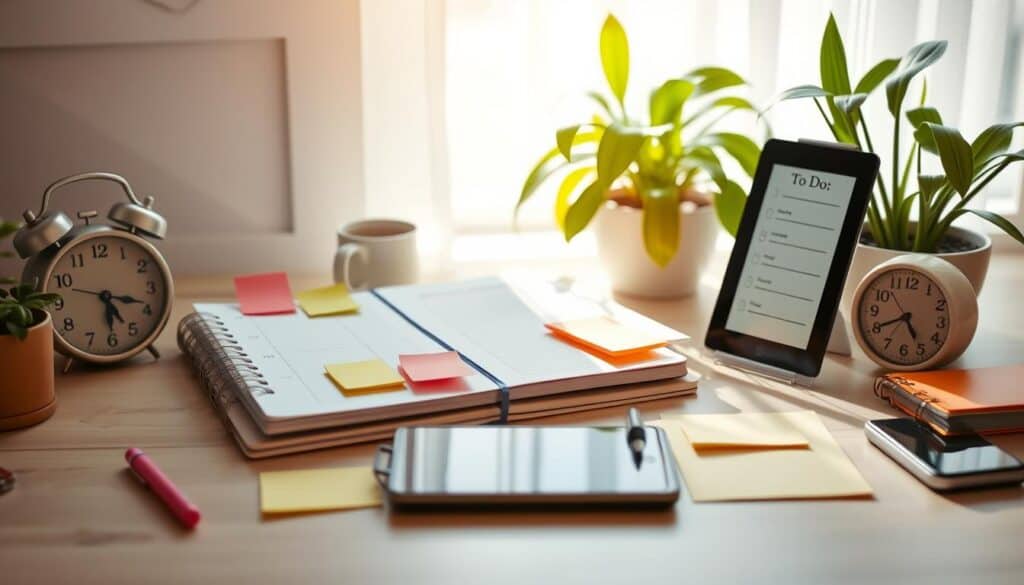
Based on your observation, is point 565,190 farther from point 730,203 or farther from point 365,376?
point 365,376

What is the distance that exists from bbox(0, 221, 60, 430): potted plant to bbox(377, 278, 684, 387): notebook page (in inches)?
14.6

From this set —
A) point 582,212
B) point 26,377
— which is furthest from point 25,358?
point 582,212

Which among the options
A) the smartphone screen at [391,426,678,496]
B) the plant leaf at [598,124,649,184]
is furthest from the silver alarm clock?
the plant leaf at [598,124,649,184]

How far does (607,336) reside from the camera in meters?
1.15

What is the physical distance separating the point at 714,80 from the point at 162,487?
81cm

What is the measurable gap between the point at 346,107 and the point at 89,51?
1.05 ft

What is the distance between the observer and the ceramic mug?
1347 mm

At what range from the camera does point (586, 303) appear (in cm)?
128

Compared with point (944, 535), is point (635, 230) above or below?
above

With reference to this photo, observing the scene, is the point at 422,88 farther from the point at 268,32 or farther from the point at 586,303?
the point at 586,303

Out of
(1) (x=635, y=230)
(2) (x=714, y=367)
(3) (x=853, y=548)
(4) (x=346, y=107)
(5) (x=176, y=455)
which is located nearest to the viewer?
(3) (x=853, y=548)

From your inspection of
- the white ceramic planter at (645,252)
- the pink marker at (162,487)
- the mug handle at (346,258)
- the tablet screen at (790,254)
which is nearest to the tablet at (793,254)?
the tablet screen at (790,254)

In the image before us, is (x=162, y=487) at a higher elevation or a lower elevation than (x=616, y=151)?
lower

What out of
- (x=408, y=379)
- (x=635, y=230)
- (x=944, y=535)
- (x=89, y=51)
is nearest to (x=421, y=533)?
(x=408, y=379)
